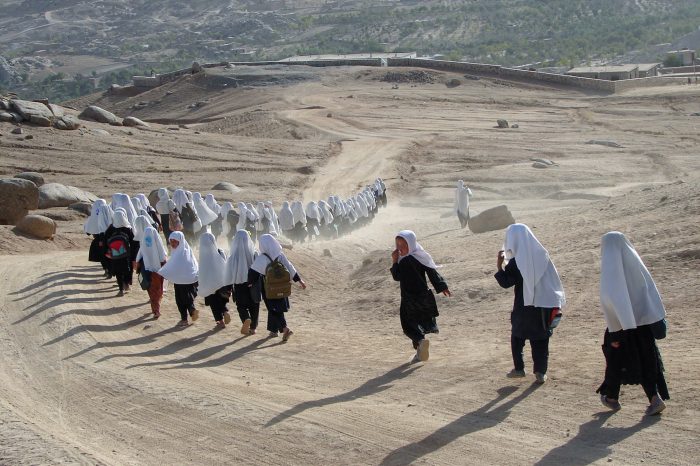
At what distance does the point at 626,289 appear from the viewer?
25.6ft

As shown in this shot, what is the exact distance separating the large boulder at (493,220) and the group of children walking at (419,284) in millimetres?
6621

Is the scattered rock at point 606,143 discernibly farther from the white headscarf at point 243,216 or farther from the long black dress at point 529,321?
the long black dress at point 529,321

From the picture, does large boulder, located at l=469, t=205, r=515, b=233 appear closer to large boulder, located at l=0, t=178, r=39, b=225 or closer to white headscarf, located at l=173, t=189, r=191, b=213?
white headscarf, located at l=173, t=189, r=191, b=213

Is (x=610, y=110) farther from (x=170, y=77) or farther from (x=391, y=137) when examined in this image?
(x=170, y=77)

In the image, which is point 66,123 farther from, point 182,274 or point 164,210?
point 182,274

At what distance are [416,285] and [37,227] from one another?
13108mm

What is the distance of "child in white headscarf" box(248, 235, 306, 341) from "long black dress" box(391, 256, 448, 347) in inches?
74.6

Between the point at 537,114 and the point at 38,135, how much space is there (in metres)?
23.5

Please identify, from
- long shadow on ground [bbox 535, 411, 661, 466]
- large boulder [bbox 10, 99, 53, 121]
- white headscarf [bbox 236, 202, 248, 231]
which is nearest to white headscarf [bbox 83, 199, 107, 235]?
white headscarf [bbox 236, 202, 248, 231]

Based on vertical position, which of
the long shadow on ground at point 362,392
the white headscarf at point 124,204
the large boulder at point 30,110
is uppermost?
the large boulder at point 30,110

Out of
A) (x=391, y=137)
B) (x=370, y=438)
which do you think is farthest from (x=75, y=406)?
(x=391, y=137)

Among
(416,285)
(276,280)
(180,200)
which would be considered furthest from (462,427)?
(180,200)

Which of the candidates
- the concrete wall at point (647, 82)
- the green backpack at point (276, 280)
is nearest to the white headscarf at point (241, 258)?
the green backpack at point (276, 280)

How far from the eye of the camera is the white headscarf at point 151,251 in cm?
1367
